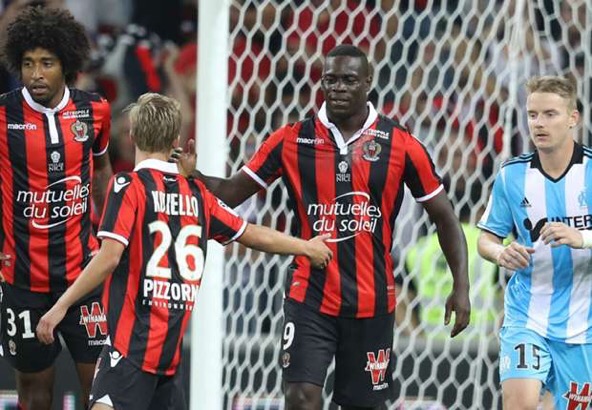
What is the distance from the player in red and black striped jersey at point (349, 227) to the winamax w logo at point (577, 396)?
0.53 m

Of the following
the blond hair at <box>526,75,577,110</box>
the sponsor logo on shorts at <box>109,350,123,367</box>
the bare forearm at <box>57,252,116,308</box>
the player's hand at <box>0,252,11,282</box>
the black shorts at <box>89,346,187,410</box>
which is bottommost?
the black shorts at <box>89,346,187,410</box>

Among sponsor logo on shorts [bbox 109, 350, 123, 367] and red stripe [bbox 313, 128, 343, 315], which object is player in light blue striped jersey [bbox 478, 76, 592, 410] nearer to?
red stripe [bbox 313, 128, 343, 315]

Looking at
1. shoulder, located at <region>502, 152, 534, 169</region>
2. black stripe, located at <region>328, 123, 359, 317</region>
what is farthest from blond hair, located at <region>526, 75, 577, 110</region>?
black stripe, located at <region>328, 123, 359, 317</region>

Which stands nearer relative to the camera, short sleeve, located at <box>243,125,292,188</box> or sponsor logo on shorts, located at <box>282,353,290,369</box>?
sponsor logo on shorts, located at <box>282,353,290,369</box>

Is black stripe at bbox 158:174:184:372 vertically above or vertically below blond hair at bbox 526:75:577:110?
below

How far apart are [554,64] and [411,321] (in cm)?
187

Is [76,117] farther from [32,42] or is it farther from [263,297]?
[263,297]

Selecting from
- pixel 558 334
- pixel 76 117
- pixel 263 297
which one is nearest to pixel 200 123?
pixel 76 117

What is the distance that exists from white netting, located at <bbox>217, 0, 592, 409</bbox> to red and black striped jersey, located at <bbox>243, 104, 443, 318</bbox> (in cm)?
171

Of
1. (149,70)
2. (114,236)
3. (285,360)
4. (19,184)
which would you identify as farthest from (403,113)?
(114,236)

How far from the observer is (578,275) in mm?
6027

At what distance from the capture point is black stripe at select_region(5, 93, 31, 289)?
616cm

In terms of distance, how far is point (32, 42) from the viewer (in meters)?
6.26

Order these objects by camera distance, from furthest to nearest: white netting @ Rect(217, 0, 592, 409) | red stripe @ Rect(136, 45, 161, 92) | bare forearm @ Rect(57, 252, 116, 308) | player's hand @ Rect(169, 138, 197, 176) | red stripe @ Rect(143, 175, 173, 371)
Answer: red stripe @ Rect(136, 45, 161, 92) → white netting @ Rect(217, 0, 592, 409) → player's hand @ Rect(169, 138, 197, 176) → red stripe @ Rect(143, 175, 173, 371) → bare forearm @ Rect(57, 252, 116, 308)
